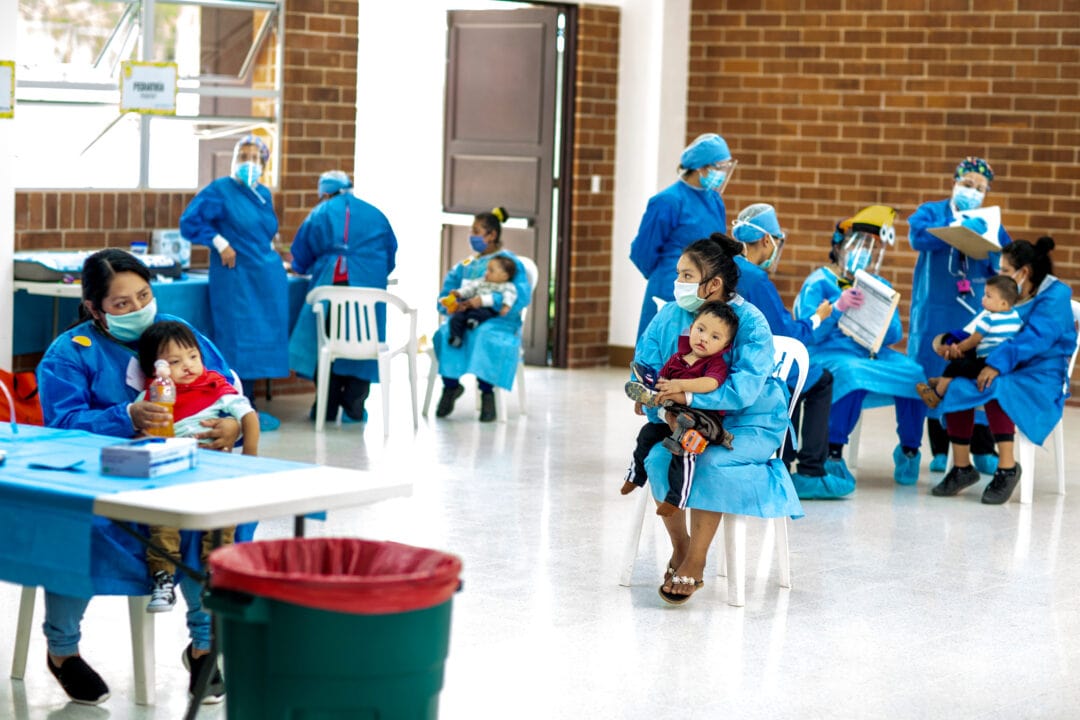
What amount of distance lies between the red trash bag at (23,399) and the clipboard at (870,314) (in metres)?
3.12

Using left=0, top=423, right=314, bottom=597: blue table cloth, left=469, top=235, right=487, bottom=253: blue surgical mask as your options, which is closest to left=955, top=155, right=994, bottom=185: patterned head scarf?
left=469, top=235, right=487, bottom=253: blue surgical mask

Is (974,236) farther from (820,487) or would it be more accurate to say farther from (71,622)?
(71,622)

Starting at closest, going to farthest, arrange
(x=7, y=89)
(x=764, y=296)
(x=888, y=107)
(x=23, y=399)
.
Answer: (x=764, y=296) < (x=23, y=399) < (x=7, y=89) < (x=888, y=107)

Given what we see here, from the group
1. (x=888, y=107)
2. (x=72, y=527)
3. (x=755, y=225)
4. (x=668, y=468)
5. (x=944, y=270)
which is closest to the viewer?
(x=72, y=527)

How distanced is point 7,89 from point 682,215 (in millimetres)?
2916

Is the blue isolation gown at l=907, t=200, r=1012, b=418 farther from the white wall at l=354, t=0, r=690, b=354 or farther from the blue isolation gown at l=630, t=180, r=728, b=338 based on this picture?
the white wall at l=354, t=0, r=690, b=354

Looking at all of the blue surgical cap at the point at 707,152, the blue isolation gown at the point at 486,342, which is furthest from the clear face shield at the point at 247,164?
the blue surgical cap at the point at 707,152

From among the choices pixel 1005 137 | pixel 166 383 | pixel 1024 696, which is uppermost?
pixel 1005 137

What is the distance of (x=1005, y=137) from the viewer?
9.58 meters

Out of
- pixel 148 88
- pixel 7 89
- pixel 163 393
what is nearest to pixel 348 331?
pixel 148 88

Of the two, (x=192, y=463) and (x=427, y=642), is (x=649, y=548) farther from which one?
(x=427, y=642)

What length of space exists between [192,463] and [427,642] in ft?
3.09

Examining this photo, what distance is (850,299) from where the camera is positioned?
21.8 ft

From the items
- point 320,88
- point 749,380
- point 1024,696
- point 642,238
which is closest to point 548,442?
point 642,238
